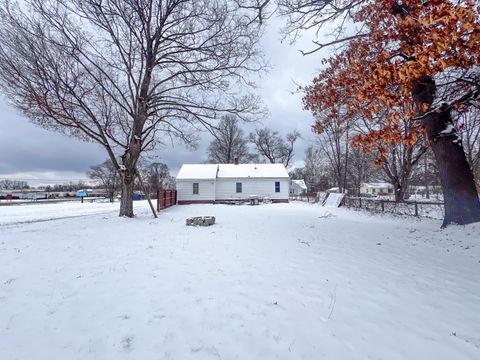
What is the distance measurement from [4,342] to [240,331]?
7.66 ft

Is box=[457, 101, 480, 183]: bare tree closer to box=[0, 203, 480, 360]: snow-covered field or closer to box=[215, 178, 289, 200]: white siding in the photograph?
box=[0, 203, 480, 360]: snow-covered field

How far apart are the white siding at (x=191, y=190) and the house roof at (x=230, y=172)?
492 millimetres

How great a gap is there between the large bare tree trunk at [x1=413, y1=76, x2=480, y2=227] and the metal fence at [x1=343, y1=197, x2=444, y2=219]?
533 cm

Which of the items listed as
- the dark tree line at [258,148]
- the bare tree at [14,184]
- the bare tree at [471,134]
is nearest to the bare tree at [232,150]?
the dark tree line at [258,148]

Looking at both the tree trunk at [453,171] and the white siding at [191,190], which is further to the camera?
the white siding at [191,190]

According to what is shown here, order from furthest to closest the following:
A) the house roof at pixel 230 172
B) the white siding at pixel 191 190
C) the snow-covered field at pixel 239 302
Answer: the house roof at pixel 230 172
the white siding at pixel 191 190
the snow-covered field at pixel 239 302

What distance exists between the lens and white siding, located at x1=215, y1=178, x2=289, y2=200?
27.4 meters

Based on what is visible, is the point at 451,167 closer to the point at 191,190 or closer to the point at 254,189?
the point at 254,189

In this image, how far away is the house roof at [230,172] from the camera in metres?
27.3

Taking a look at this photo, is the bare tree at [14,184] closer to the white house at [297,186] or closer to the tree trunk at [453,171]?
the white house at [297,186]

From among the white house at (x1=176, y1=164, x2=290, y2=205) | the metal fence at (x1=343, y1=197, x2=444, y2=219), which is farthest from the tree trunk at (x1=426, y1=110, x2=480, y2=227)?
the white house at (x1=176, y1=164, x2=290, y2=205)

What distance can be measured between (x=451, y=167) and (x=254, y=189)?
66.5 feet

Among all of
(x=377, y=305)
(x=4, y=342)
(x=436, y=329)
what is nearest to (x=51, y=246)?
(x=4, y=342)

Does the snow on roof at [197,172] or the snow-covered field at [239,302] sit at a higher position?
the snow on roof at [197,172]
